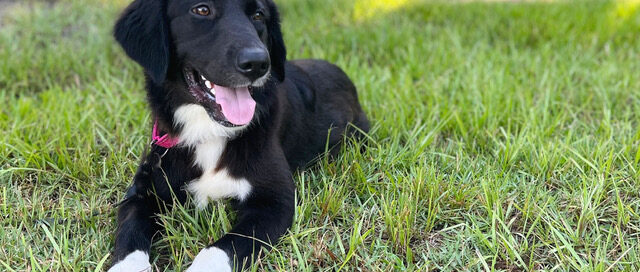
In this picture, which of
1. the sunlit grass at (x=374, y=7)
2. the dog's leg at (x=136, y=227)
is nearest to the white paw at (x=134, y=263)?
the dog's leg at (x=136, y=227)

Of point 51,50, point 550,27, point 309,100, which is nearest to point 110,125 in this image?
point 309,100

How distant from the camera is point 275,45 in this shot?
308 cm

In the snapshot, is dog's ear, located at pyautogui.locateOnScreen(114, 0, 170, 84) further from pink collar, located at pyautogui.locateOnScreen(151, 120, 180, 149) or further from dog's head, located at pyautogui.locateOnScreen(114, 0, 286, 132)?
pink collar, located at pyautogui.locateOnScreen(151, 120, 180, 149)

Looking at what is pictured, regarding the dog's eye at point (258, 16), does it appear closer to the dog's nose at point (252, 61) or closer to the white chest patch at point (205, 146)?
the dog's nose at point (252, 61)

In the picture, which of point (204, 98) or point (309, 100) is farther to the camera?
point (309, 100)

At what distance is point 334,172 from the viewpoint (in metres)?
3.20

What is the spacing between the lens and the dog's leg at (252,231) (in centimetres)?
238

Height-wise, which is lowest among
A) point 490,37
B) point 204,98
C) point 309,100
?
point 490,37

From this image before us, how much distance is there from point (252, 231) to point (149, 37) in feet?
3.00

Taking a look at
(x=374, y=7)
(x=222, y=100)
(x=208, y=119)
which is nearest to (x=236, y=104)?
(x=222, y=100)

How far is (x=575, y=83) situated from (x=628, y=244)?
2.37 metres

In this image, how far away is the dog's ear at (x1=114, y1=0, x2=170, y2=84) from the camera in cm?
269

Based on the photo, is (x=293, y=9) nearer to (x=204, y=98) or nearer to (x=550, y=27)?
(x=550, y=27)

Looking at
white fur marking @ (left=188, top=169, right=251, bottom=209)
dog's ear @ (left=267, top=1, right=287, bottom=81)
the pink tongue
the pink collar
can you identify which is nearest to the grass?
white fur marking @ (left=188, top=169, right=251, bottom=209)
